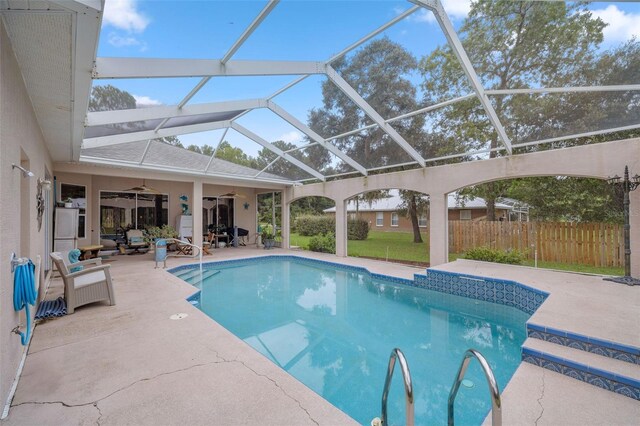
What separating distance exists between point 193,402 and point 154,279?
563cm

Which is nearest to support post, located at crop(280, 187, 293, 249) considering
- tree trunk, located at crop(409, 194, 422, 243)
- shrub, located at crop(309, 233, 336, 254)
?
shrub, located at crop(309, 233, 336, 254)

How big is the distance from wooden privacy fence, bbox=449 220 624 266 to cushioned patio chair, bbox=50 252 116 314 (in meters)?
10.9

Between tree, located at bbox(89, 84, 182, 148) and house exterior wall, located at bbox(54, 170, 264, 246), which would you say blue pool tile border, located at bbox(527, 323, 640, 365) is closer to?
tree, located at bbox(89, 84, 182, 148)

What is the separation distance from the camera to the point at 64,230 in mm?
8125

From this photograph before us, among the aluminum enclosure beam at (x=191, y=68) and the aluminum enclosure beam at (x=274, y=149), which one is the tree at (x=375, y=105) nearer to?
the aluminum enclosure beam at (x=191, y=68)

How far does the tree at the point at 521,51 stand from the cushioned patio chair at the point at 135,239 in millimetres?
12160

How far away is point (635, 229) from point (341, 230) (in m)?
8.16

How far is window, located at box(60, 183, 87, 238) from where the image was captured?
35.5 ft

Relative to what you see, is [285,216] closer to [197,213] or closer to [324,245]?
[324,245]

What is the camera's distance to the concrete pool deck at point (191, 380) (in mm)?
2404

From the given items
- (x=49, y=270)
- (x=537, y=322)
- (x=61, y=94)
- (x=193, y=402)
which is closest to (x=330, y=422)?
(x=193, y=402)

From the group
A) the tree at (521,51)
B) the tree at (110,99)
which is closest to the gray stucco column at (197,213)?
the tree at (110,99)

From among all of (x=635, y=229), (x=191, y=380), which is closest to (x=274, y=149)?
(x=191, y=380)

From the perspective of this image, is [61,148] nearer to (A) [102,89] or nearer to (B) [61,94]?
(A) [102,89]
